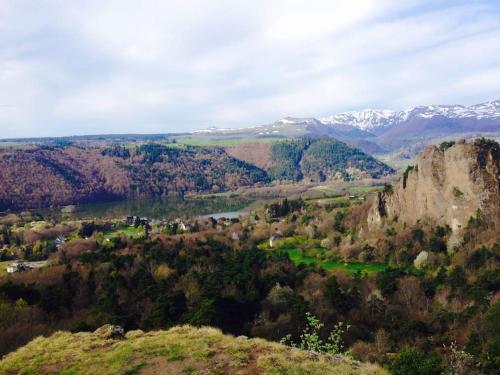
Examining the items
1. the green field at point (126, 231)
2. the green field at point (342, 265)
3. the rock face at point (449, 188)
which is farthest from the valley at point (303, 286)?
the green field at point (126, 231)

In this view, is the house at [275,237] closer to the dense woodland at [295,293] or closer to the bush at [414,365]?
the dense woodland at [295,293]

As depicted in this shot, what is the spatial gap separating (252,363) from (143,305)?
94.7ft

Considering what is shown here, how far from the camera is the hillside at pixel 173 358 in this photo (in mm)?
19531

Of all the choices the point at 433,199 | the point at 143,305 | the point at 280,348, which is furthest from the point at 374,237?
the point at 280,348

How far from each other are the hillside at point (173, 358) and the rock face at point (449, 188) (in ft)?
186

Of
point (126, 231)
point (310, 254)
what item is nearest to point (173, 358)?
point (310, 254)

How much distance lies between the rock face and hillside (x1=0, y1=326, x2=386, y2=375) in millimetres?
56684

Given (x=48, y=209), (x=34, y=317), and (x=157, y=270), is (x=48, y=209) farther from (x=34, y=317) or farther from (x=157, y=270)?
(x=34, y=317)

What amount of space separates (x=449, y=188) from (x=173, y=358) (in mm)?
64202

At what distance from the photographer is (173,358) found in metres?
20.7

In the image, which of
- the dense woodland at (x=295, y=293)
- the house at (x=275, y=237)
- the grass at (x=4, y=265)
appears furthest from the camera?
the house at (x=275, y=237)

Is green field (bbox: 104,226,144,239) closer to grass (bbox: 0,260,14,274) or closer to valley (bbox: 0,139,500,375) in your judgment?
valley (bbox: 0,139,500,375)

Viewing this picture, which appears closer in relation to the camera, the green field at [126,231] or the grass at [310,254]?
the grass at [310,254]

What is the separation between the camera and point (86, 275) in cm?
5744
